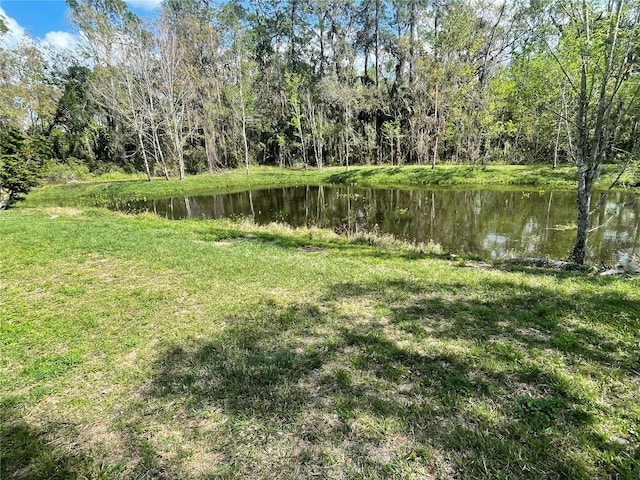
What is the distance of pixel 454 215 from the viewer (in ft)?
56.2

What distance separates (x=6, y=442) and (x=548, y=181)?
31551 millimetres

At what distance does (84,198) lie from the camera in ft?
80.5

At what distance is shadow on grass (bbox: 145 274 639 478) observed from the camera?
275 centimetres

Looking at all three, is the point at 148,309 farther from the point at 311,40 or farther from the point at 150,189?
the point at 311,40

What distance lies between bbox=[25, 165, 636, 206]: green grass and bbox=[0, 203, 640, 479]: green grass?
832 inches

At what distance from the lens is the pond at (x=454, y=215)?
12.0 m

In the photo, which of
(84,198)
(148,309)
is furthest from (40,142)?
(148,309)

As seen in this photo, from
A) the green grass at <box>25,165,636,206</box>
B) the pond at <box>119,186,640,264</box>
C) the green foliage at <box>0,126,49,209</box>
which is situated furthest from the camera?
the green grass at <box>25,165,636,206</box>

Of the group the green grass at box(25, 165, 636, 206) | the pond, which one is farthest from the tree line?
the pond

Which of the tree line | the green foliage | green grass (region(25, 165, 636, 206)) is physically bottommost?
green grass (region(25, 165, 636, 206))

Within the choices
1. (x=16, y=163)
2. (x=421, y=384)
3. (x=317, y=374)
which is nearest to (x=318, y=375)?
(x=317, y=374)

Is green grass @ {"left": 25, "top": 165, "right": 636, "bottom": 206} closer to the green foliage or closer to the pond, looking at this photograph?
the pond

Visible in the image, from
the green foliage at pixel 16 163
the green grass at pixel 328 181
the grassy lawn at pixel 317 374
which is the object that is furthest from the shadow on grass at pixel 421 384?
the green grass at pixel 328 181

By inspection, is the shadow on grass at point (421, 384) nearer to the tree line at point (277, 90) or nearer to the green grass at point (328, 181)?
the green grass at point (328, 181)
